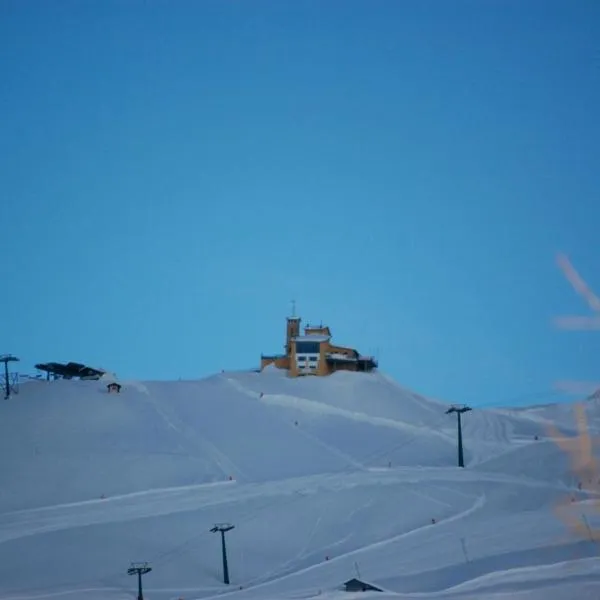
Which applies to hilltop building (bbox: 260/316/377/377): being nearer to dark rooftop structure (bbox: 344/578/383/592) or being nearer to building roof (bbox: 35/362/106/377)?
building roof (bbox: 35/362/106/377)

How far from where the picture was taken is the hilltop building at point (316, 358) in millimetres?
55781

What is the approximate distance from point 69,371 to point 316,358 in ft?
54.6

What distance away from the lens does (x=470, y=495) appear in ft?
104

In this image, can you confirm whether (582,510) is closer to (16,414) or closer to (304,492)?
(304,492)

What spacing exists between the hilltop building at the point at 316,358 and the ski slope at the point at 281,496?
17.9ft

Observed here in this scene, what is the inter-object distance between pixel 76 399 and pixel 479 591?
101 ft

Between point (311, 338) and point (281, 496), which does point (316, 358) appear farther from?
point (281, 496)

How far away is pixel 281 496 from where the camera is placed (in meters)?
31.2

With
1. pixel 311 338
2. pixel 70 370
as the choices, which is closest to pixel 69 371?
pixel 70 370

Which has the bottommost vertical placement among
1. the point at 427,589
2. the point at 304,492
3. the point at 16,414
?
the point at 427,589

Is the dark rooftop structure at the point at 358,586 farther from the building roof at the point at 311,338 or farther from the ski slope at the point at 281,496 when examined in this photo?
the building roof at the point at 311,338

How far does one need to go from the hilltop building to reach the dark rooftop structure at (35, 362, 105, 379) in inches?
456

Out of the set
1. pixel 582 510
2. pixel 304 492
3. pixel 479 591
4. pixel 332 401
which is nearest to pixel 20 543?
pixel 304 492

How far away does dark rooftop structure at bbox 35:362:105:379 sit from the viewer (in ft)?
185
